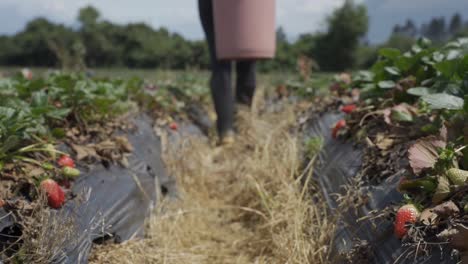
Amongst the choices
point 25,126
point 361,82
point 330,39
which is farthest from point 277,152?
point 330,39

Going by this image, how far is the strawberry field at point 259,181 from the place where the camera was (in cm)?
137

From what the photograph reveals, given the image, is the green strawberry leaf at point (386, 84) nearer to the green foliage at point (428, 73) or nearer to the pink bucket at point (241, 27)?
the green foliage at point (428, 73)

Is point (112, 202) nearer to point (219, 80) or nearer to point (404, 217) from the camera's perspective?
point (404, 217)

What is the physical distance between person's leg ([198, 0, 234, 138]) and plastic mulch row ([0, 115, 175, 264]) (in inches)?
33.5

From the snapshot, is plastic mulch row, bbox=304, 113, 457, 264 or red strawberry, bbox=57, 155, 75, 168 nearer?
plastic mulch row, bbox=304, 113, 457, 264

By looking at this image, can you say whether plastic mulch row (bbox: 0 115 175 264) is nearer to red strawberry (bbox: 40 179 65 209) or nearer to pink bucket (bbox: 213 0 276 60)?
red strawberry (bbox: 40 179 65 209)

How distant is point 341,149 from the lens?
2.26m

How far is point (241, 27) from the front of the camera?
3639 millimetres

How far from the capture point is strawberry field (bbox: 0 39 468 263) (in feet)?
4.50

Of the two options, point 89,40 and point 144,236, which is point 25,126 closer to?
point 144,236

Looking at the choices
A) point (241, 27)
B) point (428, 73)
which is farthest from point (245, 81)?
point (428, 73)

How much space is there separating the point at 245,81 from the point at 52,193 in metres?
2.73

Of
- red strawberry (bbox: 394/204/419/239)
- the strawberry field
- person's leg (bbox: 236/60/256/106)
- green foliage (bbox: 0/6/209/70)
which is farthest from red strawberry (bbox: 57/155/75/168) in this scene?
green foliage (bbox: 0/6/209/70)

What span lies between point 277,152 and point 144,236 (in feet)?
3.83
